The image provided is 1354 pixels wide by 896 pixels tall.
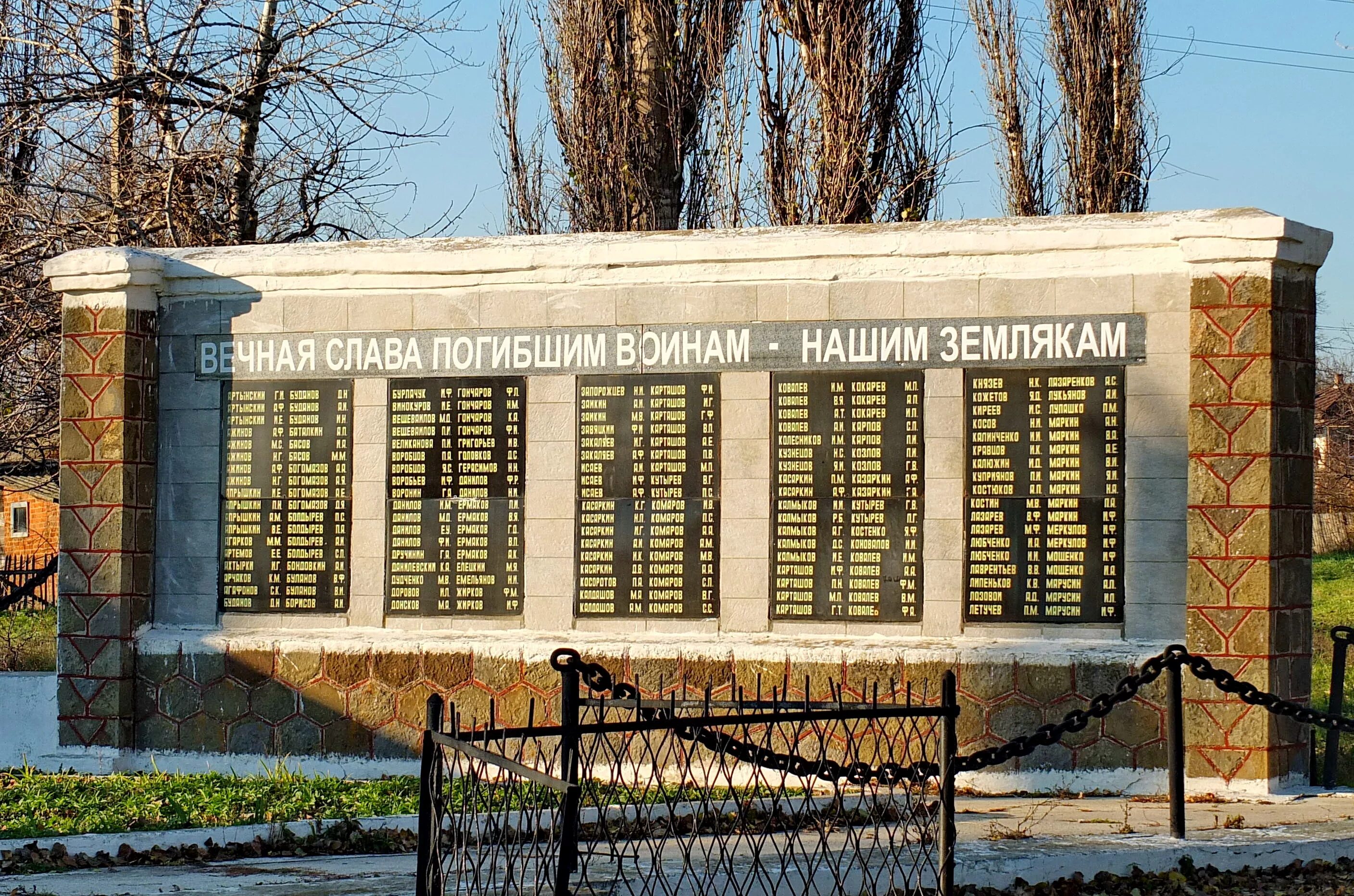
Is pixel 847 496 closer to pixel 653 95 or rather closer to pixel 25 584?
pixel 653 95

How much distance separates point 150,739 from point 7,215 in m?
7.39

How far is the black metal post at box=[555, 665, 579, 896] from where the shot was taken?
4.48 metres

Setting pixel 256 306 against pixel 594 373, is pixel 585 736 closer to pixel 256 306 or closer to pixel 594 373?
pixel 594 373

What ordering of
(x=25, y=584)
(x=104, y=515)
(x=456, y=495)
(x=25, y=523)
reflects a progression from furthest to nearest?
(x=25, y=523), (x=25, y=584), (x=104, y=515), (x=456, y=495)

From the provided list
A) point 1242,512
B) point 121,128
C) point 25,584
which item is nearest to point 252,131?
point 121,128

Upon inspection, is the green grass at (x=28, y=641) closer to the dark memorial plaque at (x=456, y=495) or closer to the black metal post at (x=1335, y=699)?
the dark memorial plaque at (x=456, y=495)

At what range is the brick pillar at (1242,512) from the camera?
859 cm

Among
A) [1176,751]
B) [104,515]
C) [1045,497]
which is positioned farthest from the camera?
[104,515]

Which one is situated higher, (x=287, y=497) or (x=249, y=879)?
(x=287, y=497)

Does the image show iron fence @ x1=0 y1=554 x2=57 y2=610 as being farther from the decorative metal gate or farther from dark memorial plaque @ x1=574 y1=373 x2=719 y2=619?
the decorative metal gate

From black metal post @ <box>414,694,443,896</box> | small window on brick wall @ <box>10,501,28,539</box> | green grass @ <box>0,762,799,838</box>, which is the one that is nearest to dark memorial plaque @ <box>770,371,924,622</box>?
green grass @ <box>0,762,799,838</box>

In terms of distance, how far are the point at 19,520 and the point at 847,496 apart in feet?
121

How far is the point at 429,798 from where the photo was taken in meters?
5.04

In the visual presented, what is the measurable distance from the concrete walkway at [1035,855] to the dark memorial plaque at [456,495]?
264 centimetres
